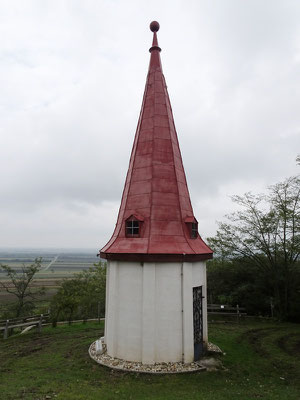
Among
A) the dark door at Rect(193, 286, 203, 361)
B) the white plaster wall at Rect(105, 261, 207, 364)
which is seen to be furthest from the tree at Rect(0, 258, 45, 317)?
the dark door at Rect(193, 286, 203, 361)

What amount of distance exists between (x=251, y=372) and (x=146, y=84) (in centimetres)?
1238

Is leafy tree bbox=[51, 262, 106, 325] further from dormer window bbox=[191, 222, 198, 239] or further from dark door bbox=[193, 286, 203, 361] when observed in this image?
dormer window bbox=[191, 222, 198, 239]

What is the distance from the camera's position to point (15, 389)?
23.3 ft

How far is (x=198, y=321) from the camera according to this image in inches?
407

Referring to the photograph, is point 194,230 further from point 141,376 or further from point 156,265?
point 141,376

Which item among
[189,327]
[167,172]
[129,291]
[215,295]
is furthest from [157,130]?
[215,295]

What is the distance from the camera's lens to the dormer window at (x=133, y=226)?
10.1 metres

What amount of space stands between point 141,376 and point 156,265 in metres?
3.38

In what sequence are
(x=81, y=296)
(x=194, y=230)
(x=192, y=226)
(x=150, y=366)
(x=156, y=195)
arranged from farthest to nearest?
(x=81, y=296) → (x=194, y=230) → (x=192, y=226) → (x=156, y=195) → (x=150, y=366)

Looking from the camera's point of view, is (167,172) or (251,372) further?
(167,172)

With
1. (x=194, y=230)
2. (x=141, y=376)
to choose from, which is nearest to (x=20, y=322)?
(x=141, y=376)

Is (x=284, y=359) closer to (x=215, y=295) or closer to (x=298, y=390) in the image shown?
(x=298, y=390)

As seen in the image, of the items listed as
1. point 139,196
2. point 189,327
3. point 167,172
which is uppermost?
point 167,172

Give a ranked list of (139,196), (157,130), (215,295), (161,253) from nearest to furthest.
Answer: (161,253), (139,196), (157,130), (215,295)
